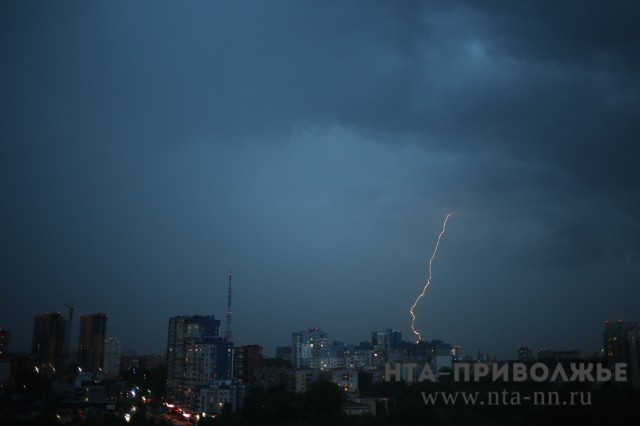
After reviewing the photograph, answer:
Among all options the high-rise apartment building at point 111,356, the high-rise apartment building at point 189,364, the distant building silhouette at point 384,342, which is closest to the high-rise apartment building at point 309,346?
the distant building silhouette at point 384,342

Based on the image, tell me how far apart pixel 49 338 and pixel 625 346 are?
30424 millimetres

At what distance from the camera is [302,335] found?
106 ft

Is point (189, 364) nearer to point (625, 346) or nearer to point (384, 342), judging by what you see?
point (384, 342)

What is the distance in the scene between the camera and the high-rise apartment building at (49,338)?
114ft

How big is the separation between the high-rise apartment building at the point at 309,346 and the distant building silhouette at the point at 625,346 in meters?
15.7

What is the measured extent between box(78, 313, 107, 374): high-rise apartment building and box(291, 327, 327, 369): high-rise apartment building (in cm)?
1376

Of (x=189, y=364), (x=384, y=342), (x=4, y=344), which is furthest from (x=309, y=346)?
(x=4, y=344)

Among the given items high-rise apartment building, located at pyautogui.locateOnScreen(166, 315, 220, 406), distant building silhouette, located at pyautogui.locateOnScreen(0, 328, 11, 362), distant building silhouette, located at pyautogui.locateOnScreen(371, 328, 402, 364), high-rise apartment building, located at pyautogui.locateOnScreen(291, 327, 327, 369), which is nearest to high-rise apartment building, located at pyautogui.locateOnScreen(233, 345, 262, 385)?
high-rise apartment building, located at pyautogui.locateOnScreen(166, 315, 220, 406)

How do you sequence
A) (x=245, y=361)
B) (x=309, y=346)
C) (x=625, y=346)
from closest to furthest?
1. (x=625, y=346)
2. (x=245, y=361)
3. (x=309, y=346)

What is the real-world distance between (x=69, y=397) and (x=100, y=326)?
23.7 meters

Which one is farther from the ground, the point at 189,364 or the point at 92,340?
the point at 92,340

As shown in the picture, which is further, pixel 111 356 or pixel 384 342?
pixel 111 356

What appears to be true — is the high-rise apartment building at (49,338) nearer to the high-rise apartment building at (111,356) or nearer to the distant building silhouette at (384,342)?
the high-rise apartment building at (111,356)

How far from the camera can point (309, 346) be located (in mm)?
32250
